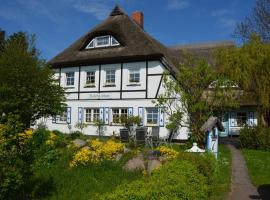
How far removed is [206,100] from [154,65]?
19.7 ft

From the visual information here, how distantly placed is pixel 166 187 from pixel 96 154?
7.23 m

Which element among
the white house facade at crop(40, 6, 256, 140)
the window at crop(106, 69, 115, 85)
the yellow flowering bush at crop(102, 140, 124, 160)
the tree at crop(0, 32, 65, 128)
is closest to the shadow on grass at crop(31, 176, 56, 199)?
the yellow flowering bush at crop(102, 140, 124, 160)

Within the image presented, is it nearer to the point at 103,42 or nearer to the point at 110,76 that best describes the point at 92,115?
the point at 110,76

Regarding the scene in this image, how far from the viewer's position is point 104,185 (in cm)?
1000

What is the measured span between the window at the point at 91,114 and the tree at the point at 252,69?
9.10m

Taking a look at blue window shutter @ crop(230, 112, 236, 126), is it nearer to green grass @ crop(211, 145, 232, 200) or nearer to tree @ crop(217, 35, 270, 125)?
tree @ crop(217, 35, 270, 125)

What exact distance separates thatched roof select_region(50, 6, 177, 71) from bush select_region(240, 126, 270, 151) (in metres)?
5.85

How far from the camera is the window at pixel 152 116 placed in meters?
23.8

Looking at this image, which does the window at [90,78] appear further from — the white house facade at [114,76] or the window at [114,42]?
the window at [114,42]

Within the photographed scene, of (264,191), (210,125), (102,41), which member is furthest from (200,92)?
(102,41)

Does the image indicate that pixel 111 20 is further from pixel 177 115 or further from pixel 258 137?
pixel 258 137

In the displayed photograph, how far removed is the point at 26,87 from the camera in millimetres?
18562

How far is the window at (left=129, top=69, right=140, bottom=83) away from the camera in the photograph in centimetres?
2464

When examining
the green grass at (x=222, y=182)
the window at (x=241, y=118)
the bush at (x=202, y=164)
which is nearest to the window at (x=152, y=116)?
the window at (x=241, y=118)
